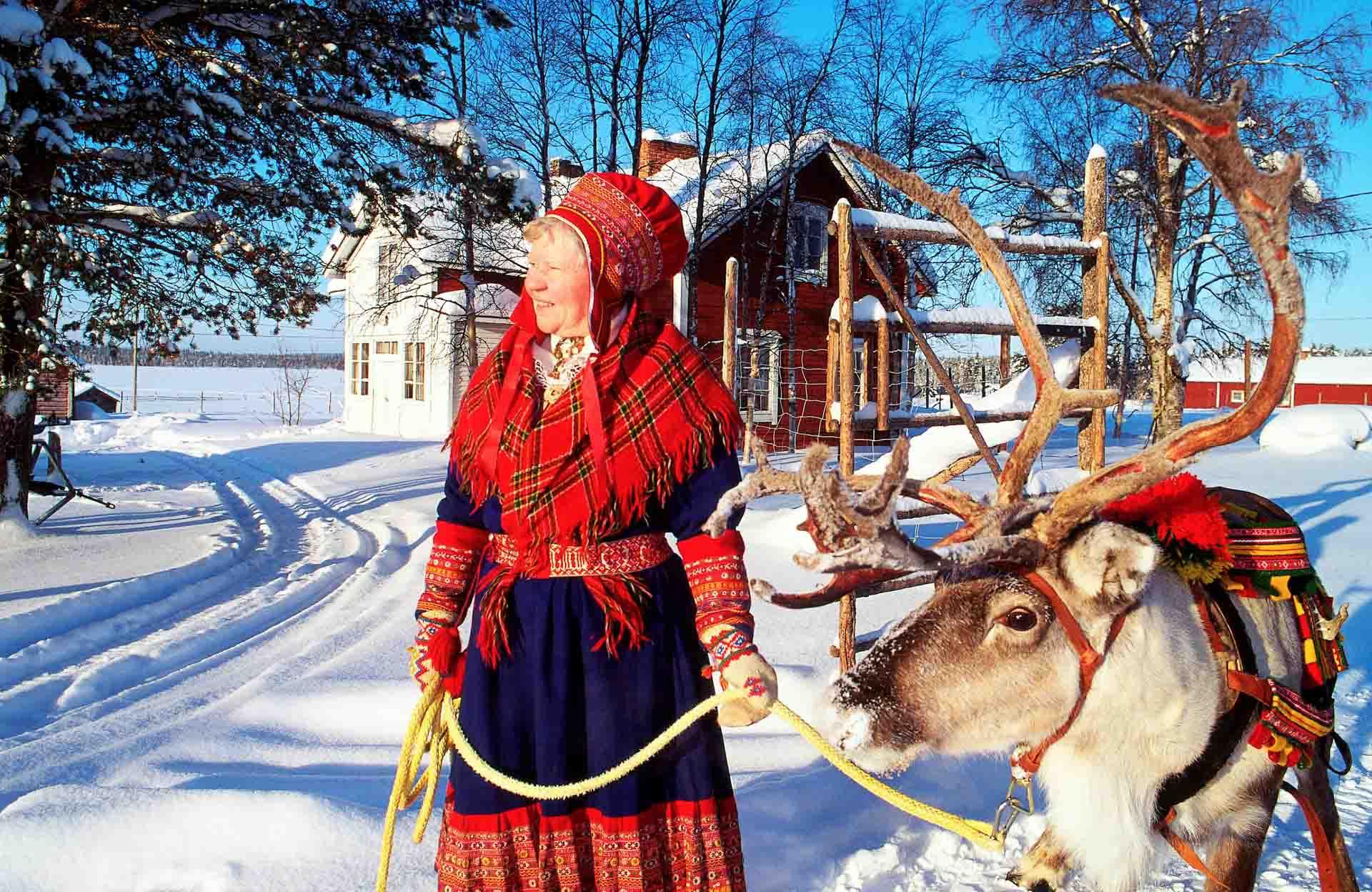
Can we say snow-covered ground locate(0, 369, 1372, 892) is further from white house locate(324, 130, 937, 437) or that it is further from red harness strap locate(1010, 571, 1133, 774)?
white house locate(324, 130, 937, 437)

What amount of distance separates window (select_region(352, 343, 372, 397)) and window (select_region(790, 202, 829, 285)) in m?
11.4

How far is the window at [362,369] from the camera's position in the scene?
2244 cm

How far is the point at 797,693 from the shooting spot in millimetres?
3914

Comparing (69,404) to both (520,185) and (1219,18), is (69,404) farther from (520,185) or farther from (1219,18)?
(1219,18)

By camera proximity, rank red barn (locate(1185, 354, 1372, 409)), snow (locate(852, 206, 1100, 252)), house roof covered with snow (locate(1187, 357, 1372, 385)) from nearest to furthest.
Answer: snow (locate(852, 206, 1100, 252))
red barn (locate(1185, 354, 1372, 409))
house roof covered with snow (locate(1187, 357, 1372, 385))

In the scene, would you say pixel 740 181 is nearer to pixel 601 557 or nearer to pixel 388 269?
pixel 388 269

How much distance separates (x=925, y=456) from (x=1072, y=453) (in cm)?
1233

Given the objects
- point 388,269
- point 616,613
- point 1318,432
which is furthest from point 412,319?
point 616,613

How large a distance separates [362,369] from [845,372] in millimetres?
20579

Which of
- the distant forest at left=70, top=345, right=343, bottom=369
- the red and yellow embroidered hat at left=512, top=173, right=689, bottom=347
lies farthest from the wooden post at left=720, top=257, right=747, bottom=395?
the distant forest at left=70, top=345, right=343, bottom=369

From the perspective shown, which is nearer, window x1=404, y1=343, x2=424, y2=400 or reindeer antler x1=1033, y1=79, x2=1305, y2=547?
reindeer antler x1=1033, y1=79, x2=1305, y2=547

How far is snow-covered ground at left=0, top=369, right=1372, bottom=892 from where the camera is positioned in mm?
2387

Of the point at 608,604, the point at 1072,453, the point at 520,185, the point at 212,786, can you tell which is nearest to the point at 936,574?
the point at 608,604

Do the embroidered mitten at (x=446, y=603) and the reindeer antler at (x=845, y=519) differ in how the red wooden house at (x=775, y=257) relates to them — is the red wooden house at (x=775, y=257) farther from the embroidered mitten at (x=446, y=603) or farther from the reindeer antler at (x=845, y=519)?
the reindeer antler at (x=845, y=519)
